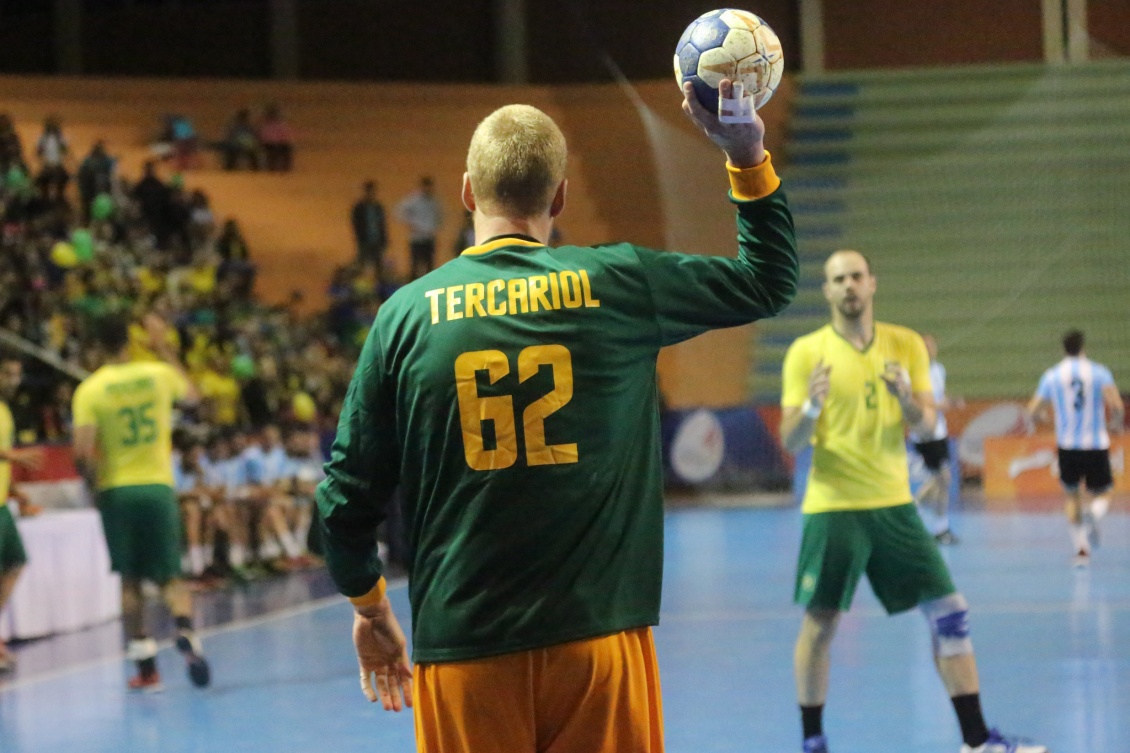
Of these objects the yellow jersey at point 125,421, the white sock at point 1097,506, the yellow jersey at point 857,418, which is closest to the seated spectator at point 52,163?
the yellow jersey at point 125,421

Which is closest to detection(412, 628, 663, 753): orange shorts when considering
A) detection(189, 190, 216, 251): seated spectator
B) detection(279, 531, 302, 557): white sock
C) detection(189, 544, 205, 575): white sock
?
detection(189, 544, 205, 575): white sock

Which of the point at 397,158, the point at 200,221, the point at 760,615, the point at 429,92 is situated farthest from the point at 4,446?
the point at 429,92

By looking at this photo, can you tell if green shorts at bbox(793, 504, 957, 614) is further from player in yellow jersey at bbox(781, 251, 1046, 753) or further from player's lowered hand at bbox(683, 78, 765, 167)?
player's lowered hand at bbox(683, 78, 765, 167)

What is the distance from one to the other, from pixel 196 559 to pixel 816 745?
9034 millimetres

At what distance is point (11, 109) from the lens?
25.5 m

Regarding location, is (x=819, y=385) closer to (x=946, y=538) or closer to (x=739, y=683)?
(x=739, y=683)

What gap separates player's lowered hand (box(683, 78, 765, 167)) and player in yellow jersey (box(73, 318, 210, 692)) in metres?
6.41

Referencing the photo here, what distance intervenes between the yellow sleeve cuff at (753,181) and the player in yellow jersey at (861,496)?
3337mm

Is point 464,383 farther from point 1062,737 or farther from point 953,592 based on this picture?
point 1062,737

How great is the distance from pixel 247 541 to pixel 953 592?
9.71 meters

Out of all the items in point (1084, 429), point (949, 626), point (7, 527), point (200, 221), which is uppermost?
point (200, 221)

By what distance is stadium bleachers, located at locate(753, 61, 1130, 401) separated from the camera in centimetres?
2362

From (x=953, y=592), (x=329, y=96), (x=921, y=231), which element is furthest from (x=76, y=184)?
(x=953, y=592)

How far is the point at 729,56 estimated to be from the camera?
2980mm
